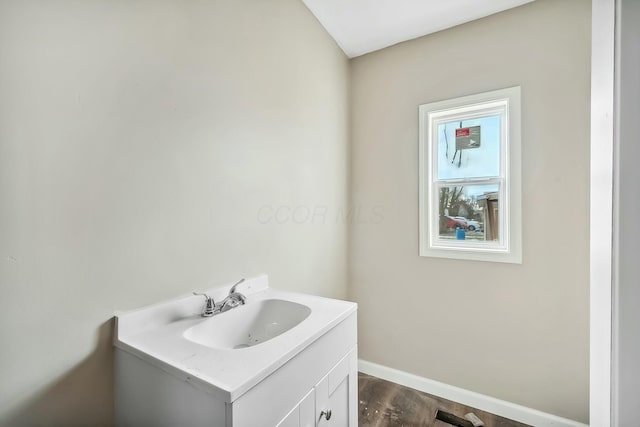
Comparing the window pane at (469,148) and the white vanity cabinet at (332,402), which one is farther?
the window pane at (469,148)

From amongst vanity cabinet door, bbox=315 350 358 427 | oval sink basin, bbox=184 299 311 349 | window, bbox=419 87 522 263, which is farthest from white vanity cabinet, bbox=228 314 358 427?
window, bbox=419 87 522 263

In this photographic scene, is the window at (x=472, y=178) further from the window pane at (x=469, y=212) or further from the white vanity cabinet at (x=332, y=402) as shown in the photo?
the white vanity cabinet at (x=332, y=402)

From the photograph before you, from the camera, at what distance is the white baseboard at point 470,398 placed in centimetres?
165

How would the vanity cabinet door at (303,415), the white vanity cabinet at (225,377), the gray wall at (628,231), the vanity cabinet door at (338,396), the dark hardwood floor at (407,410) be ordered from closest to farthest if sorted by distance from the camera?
the gray wall at (628,231)
the white vanity cabinet at (225,377)
the vanity cabinet door at (303,415)
the vanity cabinet door at (338,396)
the dark hardwood floor at (407,410)

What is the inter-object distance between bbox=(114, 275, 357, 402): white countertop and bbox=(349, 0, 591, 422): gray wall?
42.7 inches

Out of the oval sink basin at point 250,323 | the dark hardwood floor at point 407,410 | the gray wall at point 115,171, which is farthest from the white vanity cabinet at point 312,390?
the dark hardwood floor at point 407,410

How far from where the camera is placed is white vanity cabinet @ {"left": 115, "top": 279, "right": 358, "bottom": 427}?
2.18 ft

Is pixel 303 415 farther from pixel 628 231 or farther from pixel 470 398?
pixel 470 398

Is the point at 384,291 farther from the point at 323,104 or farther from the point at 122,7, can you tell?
the point at 122,7

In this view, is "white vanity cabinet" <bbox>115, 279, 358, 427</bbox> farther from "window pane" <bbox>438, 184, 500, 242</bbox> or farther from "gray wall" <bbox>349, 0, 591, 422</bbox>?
"window pane" <bbox>438, 184, 500, 242</bbox>

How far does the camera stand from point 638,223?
1.28 ft

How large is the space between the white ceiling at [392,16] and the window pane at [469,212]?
44.9 inches

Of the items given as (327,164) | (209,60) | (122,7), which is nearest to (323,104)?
(327,164)

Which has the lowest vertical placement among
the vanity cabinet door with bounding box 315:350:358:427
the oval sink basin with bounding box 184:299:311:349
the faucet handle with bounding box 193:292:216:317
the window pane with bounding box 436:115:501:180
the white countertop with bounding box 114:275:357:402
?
the vanity cabinet door with bounding box 315:350:358:427
